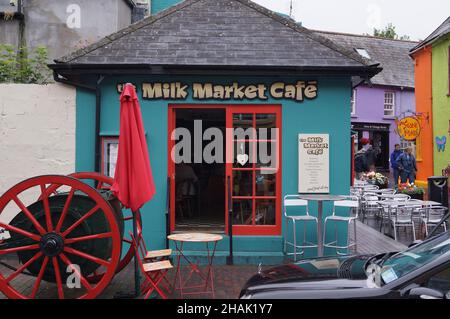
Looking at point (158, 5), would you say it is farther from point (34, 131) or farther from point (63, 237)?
point (63, 237)

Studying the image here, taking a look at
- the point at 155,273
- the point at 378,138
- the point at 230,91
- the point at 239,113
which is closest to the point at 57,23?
the point at 230,91

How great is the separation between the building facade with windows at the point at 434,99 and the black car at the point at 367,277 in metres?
15.4

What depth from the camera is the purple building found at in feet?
98.1

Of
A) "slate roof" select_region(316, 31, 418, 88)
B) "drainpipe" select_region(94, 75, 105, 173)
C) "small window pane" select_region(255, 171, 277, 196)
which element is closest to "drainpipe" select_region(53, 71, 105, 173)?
"drainpipe" select_region(94, 75, 105, 173)

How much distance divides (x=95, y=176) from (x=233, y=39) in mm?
3655

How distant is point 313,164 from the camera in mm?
7910

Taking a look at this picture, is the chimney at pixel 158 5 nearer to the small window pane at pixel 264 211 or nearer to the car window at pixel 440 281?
the small window pane at pixel 264 211

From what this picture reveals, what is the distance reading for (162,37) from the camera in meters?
8.36

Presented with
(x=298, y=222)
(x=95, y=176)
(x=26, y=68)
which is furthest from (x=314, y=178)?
(x=26, y=68)

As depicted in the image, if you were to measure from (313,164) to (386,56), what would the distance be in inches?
1056

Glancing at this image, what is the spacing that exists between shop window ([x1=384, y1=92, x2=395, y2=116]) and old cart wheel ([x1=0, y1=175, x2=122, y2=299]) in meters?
28.0

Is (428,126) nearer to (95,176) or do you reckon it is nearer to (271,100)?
(271,100)

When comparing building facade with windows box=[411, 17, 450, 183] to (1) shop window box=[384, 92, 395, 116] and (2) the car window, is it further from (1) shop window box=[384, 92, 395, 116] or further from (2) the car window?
(2) the car window

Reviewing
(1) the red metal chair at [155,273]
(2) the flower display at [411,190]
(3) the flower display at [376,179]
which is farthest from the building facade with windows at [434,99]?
(1) the red metal chair at [155,273]
